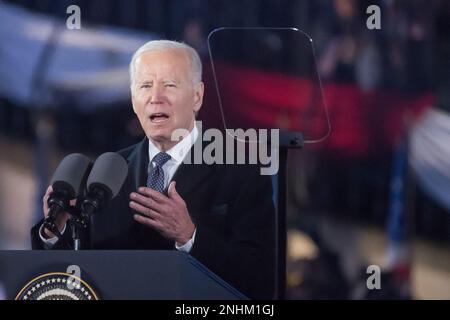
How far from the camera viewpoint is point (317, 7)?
172 inches

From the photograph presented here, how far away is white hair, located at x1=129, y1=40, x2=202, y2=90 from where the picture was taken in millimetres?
3629

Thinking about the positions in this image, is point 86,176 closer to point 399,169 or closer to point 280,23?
point 280,23

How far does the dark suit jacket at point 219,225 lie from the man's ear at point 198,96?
7.2 inches

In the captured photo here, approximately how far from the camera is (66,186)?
138 inches

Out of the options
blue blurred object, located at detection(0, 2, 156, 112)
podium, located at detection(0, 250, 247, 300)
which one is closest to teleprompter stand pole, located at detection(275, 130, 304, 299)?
podium, located at detection(0, 250, 247, 300)

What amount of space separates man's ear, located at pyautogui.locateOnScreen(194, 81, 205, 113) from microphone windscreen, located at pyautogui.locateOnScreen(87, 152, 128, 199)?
0.93ft

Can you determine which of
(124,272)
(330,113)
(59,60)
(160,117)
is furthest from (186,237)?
(330,113)

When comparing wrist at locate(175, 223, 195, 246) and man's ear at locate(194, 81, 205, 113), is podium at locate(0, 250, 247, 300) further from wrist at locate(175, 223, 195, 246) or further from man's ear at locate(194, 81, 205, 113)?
man's ear at locate(194, 81, 205, 113)

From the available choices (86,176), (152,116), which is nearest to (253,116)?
(152,116)

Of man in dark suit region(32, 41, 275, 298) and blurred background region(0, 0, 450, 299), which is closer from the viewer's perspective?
man in dark suit region(32, 41, 275, 298)

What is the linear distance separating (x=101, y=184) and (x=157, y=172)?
191mm

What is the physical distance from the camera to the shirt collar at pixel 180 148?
11.7 ft
